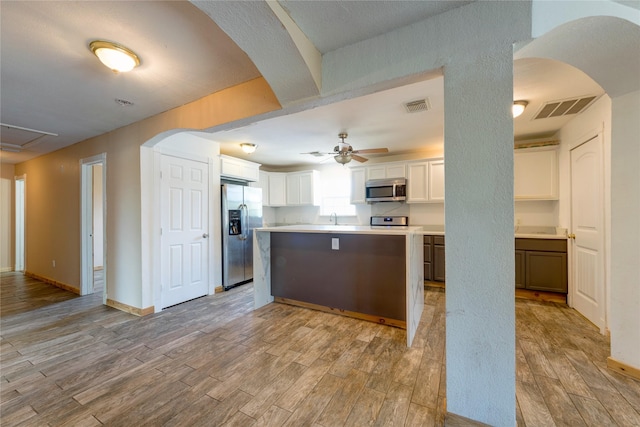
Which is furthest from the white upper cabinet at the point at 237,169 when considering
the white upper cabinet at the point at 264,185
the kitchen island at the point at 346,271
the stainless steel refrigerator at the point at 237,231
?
the kitchen island at the point at 346,271

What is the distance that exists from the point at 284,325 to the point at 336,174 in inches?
142

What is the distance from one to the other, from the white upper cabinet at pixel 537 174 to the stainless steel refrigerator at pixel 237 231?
4.38 metres

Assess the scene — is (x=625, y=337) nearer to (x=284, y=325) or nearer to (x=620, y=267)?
(x=620, y=267)

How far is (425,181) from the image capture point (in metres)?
4.57

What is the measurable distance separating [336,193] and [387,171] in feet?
4.23

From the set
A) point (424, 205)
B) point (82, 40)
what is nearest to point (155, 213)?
point (82, 40)

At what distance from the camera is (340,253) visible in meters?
3.06

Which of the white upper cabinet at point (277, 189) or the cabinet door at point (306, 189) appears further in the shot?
the white upper cabinet at point (277, 189)

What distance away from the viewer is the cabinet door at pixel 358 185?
16.5ft

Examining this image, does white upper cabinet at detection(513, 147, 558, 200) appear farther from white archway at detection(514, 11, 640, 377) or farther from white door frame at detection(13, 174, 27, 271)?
white door frame at detection(13, 174, 27, 271)

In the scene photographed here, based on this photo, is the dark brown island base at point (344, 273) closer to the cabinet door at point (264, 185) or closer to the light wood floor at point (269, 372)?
the light wood floor at point (269, 372)

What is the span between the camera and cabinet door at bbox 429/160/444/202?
14.6 ft

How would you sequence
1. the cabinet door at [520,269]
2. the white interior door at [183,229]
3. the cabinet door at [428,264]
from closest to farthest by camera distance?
the white interior door at [183,229] → the cabinet door at [520,269] → the cabinet door at [428,264]

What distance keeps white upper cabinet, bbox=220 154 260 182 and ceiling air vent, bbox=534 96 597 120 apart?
4330 mm
